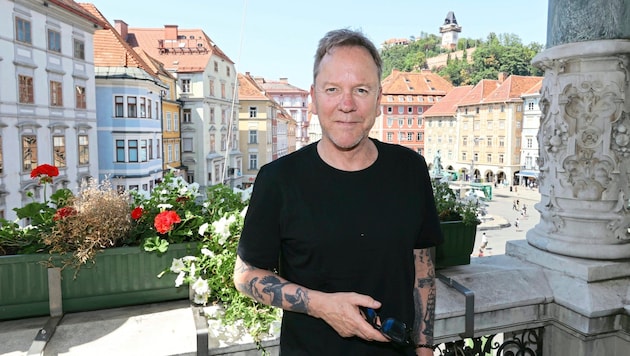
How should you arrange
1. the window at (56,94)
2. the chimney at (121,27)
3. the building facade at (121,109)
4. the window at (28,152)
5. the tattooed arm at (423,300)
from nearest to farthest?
the tattooed arm at (423,300)
the window at (28,152)
the window at (56,94)
the building facade at (121,109)
the chimney at (121,27)

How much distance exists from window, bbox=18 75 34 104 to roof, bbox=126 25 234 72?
13.4m

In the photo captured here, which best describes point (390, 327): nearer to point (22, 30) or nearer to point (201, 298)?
point (201, 298)

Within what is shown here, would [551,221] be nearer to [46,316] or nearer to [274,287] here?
[274,287]

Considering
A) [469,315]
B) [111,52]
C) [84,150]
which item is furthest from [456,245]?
[111,52]

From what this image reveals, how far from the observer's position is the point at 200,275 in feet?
6.79

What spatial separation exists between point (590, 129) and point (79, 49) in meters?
20.2

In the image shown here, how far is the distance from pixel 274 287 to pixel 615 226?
188 cm

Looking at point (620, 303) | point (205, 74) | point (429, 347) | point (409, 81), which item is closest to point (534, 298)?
point (620, 303)

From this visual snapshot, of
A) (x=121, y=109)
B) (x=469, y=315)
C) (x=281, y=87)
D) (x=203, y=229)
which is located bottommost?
(x=469, y=315)

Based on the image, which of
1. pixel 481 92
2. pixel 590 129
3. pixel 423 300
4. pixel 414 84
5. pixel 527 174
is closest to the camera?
pixel 423 300

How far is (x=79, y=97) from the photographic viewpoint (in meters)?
18.6

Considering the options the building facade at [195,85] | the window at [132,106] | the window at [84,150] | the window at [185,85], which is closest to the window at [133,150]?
the window at [132,106]

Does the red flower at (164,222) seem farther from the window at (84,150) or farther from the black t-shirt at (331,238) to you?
the window at (84,150)

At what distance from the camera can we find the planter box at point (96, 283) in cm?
189
